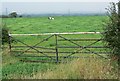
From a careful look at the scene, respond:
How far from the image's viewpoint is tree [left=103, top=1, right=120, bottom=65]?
7.68 meters

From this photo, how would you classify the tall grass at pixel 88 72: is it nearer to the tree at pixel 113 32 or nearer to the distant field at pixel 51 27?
the tree at pixel 113 32

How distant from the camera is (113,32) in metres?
7.83

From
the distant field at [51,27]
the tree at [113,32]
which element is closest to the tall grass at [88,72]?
the tree at [113,32]

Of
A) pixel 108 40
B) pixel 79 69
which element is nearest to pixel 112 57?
pixel 108 40

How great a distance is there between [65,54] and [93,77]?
25.7ft

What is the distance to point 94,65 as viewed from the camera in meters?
7.95

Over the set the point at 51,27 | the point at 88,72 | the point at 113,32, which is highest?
the point at 113,32

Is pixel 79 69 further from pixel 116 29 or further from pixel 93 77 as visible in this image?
pixel 116 29

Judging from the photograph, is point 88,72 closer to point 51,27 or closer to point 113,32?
point 113,32

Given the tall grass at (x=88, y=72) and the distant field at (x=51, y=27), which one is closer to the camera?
the tall grass at (x=88, y=72)

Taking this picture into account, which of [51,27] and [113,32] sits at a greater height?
[113,32]

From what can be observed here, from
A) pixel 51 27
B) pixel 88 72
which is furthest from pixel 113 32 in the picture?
pixel 51 27

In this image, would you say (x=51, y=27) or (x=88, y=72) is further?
(x=51, y=27)

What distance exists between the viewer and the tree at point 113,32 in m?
7.68
